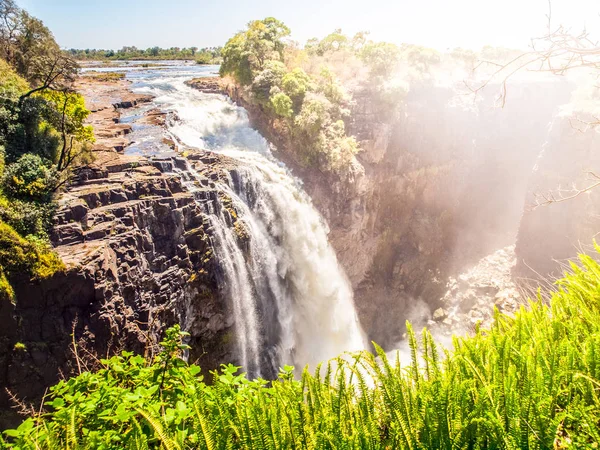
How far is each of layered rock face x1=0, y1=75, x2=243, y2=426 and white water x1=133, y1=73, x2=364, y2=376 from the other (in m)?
0.97

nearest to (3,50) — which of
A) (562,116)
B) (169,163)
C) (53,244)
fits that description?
(169,163)

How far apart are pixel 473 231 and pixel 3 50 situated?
32.5 meters

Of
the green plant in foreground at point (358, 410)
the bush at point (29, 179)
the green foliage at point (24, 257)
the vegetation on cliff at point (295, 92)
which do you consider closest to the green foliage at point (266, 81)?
the vegetation on cliff at point (295, 92)

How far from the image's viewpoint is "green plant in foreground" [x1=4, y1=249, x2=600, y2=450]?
2.44m

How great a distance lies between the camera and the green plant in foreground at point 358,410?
2436 millimetres

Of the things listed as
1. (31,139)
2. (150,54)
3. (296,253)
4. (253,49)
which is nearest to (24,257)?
(31,139)

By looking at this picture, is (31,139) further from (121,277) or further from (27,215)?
(121,277)

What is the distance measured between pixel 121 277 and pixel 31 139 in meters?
6.18

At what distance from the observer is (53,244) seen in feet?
32.0

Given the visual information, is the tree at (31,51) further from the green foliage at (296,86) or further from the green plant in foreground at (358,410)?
the green plant in foreground at (358,410)

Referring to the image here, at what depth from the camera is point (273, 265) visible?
1605 cm

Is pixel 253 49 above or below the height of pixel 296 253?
above

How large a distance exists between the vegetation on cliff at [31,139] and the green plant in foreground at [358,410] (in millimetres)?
7916

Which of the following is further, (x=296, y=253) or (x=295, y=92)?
(x=295, y=92)
